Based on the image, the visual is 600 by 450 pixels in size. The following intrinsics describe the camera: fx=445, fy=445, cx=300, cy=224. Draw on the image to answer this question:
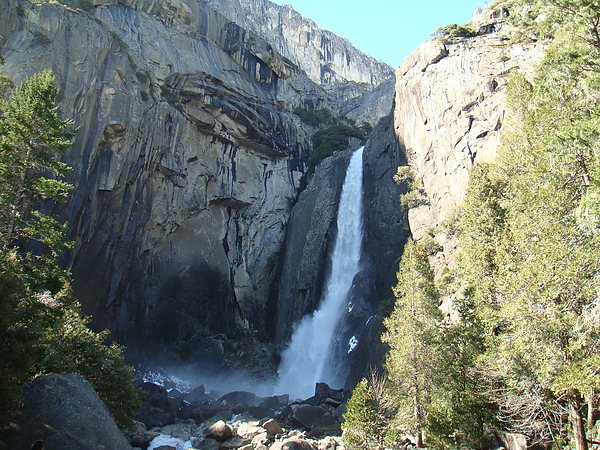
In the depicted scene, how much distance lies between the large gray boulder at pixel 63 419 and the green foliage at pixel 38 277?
26.8 inches

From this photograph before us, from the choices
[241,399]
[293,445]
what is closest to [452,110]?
[293,445]

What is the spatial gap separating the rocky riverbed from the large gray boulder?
833 centimetres

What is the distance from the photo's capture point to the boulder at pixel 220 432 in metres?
22.4

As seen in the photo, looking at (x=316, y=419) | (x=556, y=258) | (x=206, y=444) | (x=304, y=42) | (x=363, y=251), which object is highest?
(x=304, y=42)

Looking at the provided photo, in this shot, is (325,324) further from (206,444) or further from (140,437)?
(140,437)

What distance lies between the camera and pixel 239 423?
25.9 meters

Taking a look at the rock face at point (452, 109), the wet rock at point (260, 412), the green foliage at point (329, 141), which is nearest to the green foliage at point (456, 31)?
the rock face at point (452, 109)

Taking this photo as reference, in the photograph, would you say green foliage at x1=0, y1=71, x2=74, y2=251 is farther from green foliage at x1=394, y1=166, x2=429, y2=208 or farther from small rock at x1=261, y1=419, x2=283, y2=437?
A: green foliage at x1=394, y1=166, x2=429, y2=208

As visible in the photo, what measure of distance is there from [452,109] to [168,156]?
80.0 ft

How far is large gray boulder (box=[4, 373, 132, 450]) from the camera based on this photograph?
10.9 metres

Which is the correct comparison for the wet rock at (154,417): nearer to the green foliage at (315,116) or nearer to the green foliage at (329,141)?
the green foliage at (329,141)

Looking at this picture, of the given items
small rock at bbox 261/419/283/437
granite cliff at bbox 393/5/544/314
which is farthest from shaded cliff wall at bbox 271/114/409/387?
small rock at bbox 261/419/283/437

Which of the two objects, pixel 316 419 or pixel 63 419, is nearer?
pixel 63 419

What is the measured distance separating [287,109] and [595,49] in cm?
4621
